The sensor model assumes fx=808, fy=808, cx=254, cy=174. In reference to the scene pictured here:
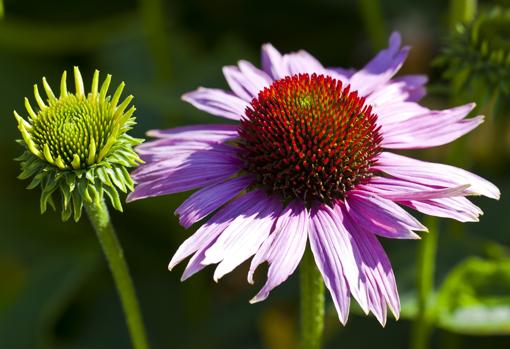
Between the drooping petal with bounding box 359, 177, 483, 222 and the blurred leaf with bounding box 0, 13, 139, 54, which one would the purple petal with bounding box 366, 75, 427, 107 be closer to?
the drooping petal with bounding box 359, 177, 483, 222

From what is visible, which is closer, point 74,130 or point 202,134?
point 74,130

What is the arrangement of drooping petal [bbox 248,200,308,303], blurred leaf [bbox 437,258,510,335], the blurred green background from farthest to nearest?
the blurred green background, blurred leaf [bbox 437,258,510,335], drooping petal [bbox 248,200,308,303]

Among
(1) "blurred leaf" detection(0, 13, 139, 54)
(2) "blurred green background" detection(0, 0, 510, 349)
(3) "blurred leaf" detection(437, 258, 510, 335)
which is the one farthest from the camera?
(1) "blurred leaf" detection(0, 13, 139, 54)

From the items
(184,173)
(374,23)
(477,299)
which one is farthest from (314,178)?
(374,23)

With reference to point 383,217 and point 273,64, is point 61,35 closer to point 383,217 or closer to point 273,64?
point 273,64

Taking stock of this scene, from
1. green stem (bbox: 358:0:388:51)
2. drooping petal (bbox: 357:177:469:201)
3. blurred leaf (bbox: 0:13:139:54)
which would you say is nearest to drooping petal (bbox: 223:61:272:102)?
drooping petal (bbox: 357:177:469:201)

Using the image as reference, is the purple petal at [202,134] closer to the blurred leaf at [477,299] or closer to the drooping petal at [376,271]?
the drooping petal at [376,271]

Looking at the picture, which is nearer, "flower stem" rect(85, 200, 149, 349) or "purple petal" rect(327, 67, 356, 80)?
"flower stem" rect(85, 200, 149, 349)
